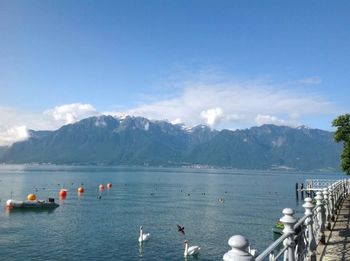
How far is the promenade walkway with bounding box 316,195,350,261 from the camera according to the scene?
34.8 feet

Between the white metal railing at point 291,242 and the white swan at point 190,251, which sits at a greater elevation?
the white metal railing at point 291,242

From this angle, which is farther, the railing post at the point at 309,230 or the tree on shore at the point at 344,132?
the tree on shore at the point at 344,132

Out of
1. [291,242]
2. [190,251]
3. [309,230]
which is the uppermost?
[291,242]

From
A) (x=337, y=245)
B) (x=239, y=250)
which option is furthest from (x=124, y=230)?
(x=239, y=250)

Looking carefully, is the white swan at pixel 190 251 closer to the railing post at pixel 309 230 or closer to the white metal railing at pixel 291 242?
the white metal railing at pixel 291 242

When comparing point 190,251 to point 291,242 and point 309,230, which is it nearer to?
point 309,230

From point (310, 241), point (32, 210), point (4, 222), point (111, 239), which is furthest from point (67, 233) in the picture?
point (310, 241)

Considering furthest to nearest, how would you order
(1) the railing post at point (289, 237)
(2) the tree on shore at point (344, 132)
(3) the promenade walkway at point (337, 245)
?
(2) the tree on shore at point (344, 132) → (3) the promenade walkway at point (337, 245) → (1) the railing post at point (289, 237)

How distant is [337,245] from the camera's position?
12.2 metres

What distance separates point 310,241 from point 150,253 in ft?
97.8

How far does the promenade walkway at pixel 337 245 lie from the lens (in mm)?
10617

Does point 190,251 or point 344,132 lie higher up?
point 344,132

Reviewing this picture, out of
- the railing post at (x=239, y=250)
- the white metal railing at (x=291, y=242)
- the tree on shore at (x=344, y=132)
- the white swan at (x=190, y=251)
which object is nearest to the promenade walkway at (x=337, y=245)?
the white metal railing at (x=291, y=242)

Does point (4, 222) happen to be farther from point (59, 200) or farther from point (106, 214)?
point (59, 200)
